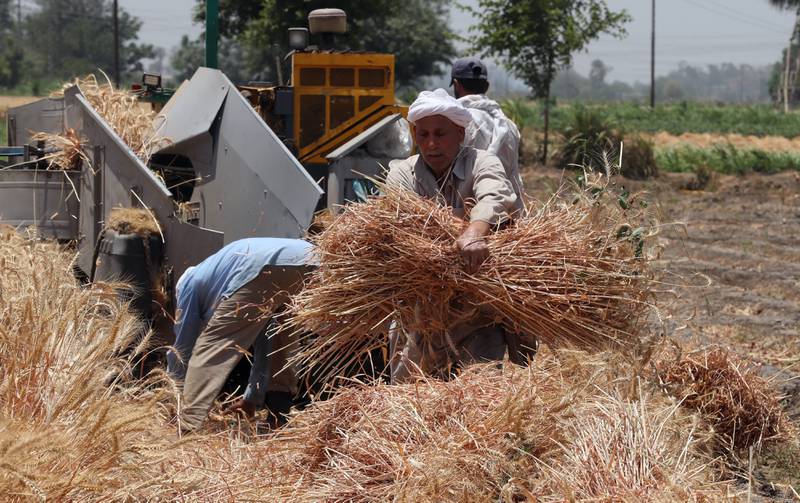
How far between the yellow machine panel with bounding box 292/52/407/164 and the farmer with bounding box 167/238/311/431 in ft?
8.44

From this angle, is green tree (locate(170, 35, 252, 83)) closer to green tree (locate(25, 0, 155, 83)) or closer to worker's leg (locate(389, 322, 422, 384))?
green tree (locate(25, 0, 155, 83))

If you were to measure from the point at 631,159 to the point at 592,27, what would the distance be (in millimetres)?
3836

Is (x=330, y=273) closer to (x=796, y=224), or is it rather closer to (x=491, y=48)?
(x=796, y=224)

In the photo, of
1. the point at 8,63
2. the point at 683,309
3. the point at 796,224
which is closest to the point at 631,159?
the point at 796,224

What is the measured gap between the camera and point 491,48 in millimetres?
25453

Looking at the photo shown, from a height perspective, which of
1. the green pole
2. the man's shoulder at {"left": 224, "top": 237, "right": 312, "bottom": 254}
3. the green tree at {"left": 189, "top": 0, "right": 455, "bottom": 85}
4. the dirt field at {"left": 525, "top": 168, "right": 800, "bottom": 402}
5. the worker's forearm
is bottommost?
the dirt field at {"left": 525, "top": 168, "right": 800, "bottom": 402}

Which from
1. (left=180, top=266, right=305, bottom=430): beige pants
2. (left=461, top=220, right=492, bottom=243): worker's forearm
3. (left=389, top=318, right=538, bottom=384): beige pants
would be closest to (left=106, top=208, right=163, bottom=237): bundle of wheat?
(left=180, top=266, right=305, bottom=430): beige pants

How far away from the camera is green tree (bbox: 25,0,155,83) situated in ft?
269

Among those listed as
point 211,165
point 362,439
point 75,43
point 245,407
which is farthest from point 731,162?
point 75,43

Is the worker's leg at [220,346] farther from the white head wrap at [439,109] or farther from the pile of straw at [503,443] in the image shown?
the pile of straw at [503,443]

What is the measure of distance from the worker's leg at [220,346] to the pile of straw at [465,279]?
3.48 feet

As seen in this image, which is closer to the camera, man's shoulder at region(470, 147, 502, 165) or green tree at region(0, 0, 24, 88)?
man's shoulder at region(470, 147, 502, 165)

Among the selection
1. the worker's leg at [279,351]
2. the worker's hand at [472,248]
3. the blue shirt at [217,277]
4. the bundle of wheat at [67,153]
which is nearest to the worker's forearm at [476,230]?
the worker's hand at [472,248]

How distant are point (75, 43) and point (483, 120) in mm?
89724
